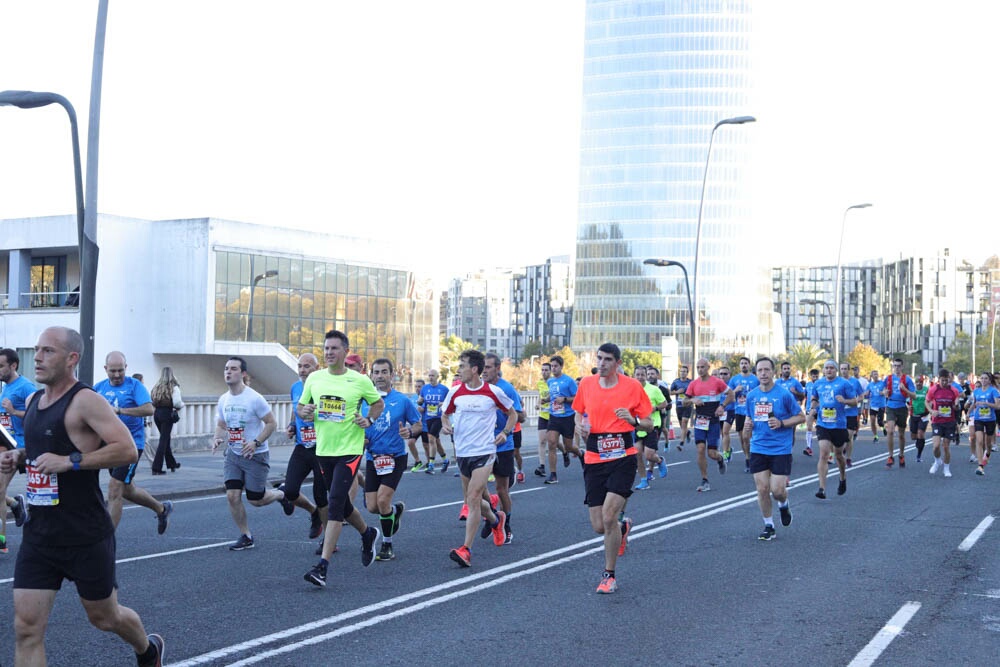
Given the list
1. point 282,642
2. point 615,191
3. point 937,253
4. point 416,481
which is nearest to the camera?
point 282,642

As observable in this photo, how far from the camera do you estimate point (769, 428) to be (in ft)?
40.3

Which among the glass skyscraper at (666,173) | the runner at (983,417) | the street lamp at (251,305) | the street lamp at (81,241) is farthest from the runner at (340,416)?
the glass skyscraper at (666,173)

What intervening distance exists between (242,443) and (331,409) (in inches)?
69.1

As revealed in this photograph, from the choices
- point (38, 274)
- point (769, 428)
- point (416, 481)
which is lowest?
point (416, 481)

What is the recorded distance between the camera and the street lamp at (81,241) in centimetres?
1442

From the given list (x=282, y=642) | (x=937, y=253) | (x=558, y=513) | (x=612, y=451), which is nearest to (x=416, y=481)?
(x=558, y=513)

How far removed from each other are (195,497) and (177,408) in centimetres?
422

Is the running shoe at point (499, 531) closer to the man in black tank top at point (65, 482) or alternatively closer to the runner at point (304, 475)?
the runner at point (304, 475)

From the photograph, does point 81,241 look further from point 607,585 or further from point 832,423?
point 832,423

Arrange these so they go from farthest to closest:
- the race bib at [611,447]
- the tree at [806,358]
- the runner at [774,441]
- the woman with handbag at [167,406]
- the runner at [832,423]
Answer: the tree at [806,358] → the woman with handbag at [167,406] → the runner at [832,423] → the runner at [774,441] → the race bib at [611,447]

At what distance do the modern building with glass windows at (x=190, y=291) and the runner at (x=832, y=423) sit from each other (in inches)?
1565

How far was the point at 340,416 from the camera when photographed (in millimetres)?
9359

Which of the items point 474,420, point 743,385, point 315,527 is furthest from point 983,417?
point 315,527

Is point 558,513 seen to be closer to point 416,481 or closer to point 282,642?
point 416,481
